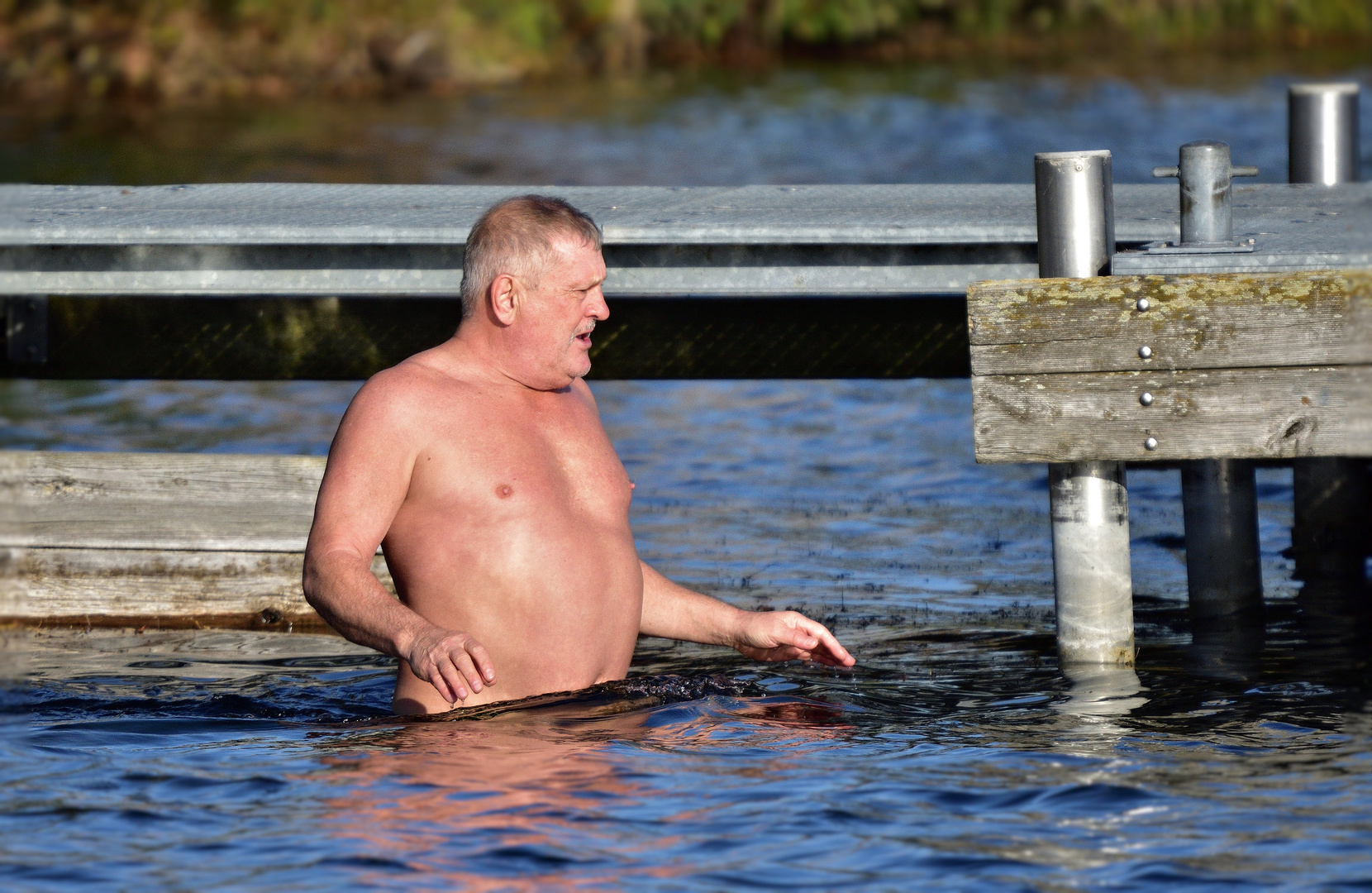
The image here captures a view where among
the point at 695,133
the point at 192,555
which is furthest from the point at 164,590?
the point at 695,133

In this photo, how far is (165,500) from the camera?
6766 millimetres

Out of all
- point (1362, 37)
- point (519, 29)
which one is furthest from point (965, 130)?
point (1362, 37)

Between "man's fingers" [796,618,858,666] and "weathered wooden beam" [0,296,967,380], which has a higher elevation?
"weathered wooden beam" [0,296,967,380]

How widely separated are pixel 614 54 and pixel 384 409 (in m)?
33.0

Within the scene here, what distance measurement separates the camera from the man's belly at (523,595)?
15.5 feet

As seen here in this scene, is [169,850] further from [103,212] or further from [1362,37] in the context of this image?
[1362,37]

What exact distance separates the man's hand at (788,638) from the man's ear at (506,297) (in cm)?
97

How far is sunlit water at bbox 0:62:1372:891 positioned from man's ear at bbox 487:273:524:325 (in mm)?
993

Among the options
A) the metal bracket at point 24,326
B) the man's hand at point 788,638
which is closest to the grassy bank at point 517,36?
the metal bracket at point 24,326

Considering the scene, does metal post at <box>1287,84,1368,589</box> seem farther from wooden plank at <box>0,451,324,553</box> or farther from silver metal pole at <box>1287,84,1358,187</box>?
wooden plank at <box>0,451,324,553</box>

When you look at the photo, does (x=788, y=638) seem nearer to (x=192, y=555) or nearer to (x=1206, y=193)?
(x=1206, y=193)

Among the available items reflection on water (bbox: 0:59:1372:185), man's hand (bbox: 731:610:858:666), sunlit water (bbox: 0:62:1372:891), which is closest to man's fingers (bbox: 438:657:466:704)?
sunlit water (bbox: 0:62:1372:891)

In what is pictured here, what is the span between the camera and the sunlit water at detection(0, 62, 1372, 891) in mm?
3883

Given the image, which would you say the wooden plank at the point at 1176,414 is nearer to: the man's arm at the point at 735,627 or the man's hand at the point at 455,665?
the man's arm at the point at 735,627
